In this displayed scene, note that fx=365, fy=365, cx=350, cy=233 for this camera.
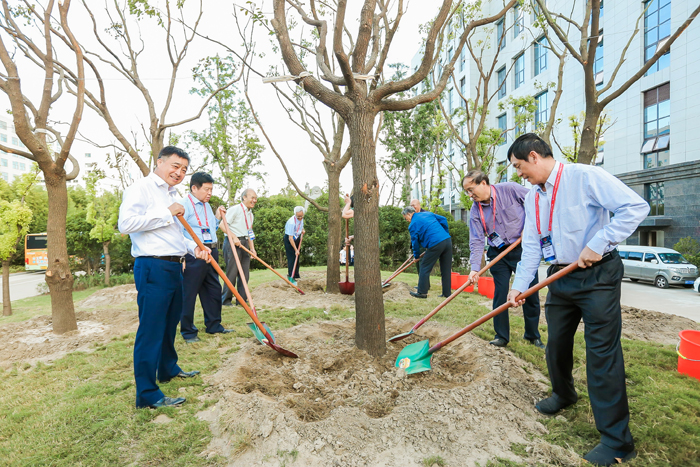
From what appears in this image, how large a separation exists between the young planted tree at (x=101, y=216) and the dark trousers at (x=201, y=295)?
8.01 meters

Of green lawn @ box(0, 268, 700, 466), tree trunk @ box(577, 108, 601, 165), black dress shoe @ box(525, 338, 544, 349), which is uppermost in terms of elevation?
tree trunk @ box(577, 108, 601, 165)

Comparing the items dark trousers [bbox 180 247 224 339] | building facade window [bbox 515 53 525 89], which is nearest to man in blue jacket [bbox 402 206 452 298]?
dark trousers [bbox 180 247 224 339]

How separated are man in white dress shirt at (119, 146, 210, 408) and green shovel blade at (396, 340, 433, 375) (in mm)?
1832

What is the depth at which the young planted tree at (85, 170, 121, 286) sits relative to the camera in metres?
11.1

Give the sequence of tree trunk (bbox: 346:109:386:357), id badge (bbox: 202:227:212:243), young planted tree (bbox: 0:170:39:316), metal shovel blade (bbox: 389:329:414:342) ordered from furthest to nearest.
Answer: young planted tree (bbox: 0:170:39:316)
id badge (bbox: 202:227:212:243)
metal shovel blade (bbox: 389:329:414:342)
tree trunk (bbox: 346:109:386:357)

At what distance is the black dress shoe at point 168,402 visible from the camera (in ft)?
8.91

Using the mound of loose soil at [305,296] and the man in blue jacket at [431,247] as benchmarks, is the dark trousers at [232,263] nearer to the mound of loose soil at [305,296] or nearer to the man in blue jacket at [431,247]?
the mound of loose soil at [305,296]

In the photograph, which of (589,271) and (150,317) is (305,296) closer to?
(150,317)

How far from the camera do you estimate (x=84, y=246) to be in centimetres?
1245

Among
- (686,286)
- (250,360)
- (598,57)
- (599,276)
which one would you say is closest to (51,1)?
(250,360)

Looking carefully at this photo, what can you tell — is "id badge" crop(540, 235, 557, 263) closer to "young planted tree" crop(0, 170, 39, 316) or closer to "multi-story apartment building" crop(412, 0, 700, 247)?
"young planted tree" crop(0, 170, 39, 316)

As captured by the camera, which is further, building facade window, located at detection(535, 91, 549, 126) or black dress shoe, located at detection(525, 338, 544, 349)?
building facade window, located at detection(535, 91, 549, 126)

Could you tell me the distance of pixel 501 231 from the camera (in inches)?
159

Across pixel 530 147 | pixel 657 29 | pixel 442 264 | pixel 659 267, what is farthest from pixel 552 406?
pixel 657 29
